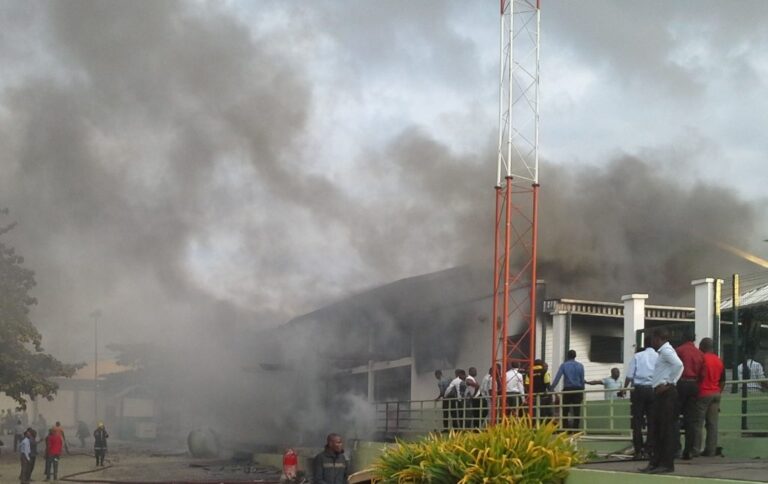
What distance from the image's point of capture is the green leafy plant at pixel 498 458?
10836 millimetres

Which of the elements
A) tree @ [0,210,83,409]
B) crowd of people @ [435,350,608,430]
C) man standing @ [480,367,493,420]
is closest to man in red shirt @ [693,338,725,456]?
crowd of people @ [435,350,608,430]

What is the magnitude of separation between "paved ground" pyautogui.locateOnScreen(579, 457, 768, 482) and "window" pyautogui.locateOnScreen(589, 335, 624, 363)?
12805 mm

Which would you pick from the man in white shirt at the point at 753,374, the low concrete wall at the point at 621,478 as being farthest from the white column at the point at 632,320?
the low concrete wall at the point at 621,478

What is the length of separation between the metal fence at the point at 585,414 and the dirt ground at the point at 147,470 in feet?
12.6

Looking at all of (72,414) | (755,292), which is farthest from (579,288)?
(72,414)

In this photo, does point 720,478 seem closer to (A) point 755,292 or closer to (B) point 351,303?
(A) point 755,292

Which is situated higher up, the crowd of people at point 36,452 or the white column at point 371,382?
the white column at point 371,382

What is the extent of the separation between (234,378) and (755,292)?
65.5 ft

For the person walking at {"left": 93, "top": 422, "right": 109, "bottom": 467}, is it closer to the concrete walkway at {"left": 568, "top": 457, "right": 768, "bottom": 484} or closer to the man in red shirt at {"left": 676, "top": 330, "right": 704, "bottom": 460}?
the concrete walkway at {"left": 568, "top": 457, "right": 768, "bottom": 484}

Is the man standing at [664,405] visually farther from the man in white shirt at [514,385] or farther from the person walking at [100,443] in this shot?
the person walking at [100,443]

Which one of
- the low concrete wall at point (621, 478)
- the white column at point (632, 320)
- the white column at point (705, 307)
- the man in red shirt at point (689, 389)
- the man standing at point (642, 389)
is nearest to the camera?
the low concrete wall at point (621, 478)

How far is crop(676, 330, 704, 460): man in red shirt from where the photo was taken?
1181cm

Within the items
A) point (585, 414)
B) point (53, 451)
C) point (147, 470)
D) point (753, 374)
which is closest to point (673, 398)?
point (753, 374)

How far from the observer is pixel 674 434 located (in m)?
10.7
